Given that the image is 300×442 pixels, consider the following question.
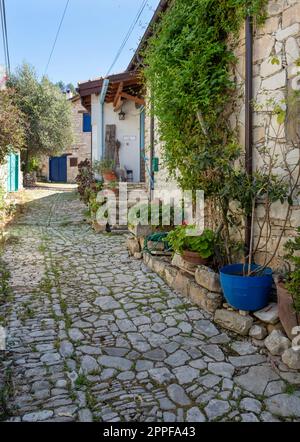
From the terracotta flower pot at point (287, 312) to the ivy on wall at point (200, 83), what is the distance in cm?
125

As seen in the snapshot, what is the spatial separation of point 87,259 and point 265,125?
3.68m

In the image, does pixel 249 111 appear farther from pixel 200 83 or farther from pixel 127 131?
pixel 127 131

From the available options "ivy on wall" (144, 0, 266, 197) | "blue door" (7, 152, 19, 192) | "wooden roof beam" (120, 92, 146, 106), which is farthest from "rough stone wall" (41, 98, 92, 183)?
"ivy on wall" (144, 0, 266, 197)

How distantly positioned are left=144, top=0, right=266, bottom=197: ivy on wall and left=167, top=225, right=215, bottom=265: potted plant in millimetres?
569

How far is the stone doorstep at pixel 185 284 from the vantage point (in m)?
3.85

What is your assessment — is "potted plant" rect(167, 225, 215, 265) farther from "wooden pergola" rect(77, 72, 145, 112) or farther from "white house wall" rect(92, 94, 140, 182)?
Answer: "white house wall" rect(92, 94, 140, 182)

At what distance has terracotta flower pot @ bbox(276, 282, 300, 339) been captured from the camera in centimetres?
295

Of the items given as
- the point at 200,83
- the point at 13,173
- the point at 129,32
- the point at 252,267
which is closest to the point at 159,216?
the point at 200,83

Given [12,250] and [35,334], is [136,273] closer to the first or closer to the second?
[35,334]

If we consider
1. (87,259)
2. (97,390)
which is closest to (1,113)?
(87,259)

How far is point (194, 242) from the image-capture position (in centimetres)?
441

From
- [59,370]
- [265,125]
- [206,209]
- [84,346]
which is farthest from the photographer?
[206,209]

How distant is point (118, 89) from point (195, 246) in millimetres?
7235

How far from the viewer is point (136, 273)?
5410 millimetres
